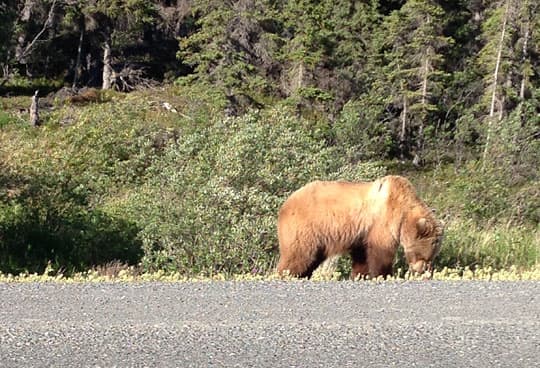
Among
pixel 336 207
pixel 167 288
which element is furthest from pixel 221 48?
pixel 167 288

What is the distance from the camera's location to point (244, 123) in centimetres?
1543

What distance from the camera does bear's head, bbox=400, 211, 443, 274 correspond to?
32.0ft

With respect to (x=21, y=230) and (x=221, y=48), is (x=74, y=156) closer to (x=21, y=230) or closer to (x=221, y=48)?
(x=21, y=230)

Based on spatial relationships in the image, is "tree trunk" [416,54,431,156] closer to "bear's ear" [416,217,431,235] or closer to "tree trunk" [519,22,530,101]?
"tree trunk" [519,22,530,101]

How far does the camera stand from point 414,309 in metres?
6.04

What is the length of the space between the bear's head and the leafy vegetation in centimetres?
250

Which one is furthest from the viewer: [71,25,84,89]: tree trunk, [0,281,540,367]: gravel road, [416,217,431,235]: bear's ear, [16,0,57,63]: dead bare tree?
[71,25,84,89]: tree trunk

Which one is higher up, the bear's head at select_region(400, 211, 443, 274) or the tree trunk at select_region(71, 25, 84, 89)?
the tree trunk at select_region(71, 25, 84, 89)

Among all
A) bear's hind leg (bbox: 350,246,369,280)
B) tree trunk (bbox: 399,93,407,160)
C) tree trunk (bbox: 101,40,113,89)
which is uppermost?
tree trunk (bbox: 101,40,113,89)

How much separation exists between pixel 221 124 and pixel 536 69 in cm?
2746

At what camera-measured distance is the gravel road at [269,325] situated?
4832 millimetres

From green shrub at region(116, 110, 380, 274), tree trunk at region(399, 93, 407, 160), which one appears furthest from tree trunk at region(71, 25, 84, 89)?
green shrub at region(116, 110, 380, 274)

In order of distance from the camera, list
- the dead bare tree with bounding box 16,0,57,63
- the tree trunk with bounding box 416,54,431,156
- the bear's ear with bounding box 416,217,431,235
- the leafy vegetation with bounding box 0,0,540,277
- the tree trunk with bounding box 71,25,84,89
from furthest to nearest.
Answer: the tree trunk with bounding box 71,25,84,89, the dead bare tree with bounding box 16,0,57,63, the tree trunk with bounding box 416,54,431,156, the leafy vegetation with bounding box 0,0,540,277, the bear's ear with bounding box 416,217,431,235

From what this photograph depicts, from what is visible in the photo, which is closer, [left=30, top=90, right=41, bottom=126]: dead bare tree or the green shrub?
the green shrub
